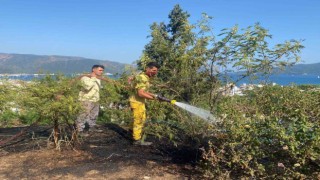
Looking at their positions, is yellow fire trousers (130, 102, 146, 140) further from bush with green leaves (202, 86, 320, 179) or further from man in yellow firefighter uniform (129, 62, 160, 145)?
bush with green leaves (202, 86, 320, 179)

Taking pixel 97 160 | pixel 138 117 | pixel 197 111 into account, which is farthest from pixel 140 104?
pixel 97 160

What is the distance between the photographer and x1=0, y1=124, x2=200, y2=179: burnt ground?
470 centimetres

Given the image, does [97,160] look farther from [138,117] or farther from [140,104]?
[140,104]

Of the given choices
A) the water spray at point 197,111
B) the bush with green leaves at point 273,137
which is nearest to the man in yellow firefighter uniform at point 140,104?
the water spray at point 197,111

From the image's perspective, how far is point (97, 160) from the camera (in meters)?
5.31

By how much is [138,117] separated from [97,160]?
122 cm

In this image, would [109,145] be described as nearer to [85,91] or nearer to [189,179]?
[85,91]

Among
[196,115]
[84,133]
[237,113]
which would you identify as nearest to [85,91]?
[84,133]

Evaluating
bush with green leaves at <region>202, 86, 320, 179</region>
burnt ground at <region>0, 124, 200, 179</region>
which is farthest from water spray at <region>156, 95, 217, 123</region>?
burnt ground at <region>0, 124, 200, 179</region>

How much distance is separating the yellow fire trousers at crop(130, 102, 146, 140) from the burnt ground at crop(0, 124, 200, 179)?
24cm

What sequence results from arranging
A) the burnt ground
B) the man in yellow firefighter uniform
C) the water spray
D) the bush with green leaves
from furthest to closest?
the man in yellow firefighter uniform, the water spray, the burnt ground, the bush with green leaves

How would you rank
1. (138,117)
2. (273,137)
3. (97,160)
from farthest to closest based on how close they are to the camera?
1. (138,117)
2. (97,160)
3. (273,137)

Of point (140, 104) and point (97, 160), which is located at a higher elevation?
A: point (140, 104)

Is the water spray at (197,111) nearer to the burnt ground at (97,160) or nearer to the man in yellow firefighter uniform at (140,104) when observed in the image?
the man in yellow firefighter uniform at (140,104)
